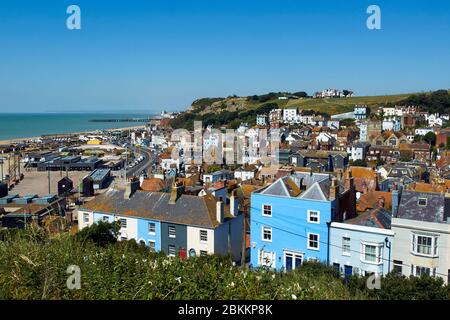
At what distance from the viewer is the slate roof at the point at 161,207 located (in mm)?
Result: 22469

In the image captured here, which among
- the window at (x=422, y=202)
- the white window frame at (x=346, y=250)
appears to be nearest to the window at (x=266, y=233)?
the white window frame at (x=346, y=250)

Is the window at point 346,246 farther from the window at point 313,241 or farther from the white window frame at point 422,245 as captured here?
the white window frame at point 422,245

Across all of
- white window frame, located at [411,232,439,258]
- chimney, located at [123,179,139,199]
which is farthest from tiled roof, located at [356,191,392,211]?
chimney, located at [123,179,139,199]

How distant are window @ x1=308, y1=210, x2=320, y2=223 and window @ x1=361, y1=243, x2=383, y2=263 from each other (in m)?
2.31

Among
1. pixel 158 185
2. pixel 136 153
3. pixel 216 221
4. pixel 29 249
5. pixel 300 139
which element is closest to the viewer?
pixel 29 249

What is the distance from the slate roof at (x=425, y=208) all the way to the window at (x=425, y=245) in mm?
722

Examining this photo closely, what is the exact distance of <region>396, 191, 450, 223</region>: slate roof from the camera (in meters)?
17.3

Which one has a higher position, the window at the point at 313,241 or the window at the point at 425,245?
the window at the point at 425,245

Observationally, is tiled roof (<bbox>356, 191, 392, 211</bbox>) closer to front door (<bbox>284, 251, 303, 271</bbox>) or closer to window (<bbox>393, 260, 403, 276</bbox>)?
front door (<bbox>284, 251, 303, 271</bbox>)
